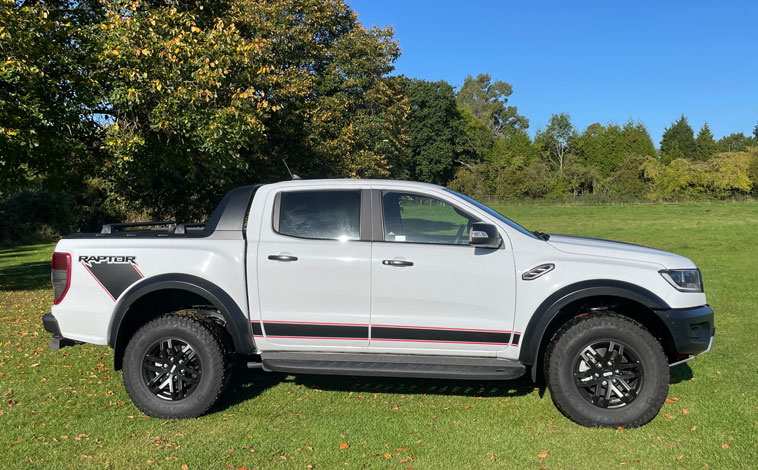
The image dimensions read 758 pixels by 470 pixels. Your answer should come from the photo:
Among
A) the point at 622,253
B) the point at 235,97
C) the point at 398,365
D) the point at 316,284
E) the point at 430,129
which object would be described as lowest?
the point at 398,365

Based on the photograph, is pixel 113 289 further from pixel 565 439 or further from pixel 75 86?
pixel 75 86

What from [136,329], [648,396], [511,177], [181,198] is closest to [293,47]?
[181,198]

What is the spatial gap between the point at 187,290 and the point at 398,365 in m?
1.88

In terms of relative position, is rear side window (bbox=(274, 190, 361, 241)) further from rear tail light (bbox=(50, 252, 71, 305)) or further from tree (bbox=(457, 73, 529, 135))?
tree (bbox=(457, 73, 529, 135))

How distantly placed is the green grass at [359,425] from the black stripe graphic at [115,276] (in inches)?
42.8

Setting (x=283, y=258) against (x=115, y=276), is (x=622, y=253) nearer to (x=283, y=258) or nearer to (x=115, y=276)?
(x=283, y=258)

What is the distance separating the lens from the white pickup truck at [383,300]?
4.33 meters

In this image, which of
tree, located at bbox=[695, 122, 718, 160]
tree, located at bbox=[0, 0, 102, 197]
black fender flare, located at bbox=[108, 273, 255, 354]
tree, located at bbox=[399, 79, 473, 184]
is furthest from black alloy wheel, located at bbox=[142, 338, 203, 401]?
tree, located at bbox=[695, 122, 718, 160]

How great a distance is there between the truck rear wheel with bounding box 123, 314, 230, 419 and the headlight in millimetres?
3725

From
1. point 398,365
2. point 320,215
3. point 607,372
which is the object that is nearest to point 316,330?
point 398,365

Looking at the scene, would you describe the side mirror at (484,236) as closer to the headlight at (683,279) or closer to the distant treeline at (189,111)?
the headlight at (683,279)

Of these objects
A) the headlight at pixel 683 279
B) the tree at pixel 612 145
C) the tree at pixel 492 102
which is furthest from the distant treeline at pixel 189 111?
the tree at pixel 492 102

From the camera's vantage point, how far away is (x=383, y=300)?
14.4 ft

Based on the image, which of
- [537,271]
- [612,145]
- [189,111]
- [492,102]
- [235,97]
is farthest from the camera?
[492,102]
